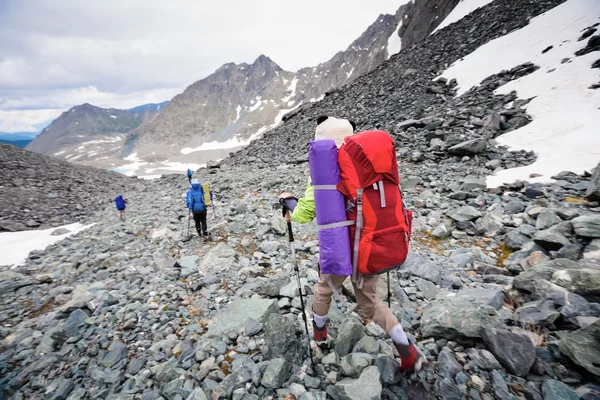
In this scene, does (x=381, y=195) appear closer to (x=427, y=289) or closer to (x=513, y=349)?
(x=513, y=349)

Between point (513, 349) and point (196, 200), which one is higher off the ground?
point (196, 200)

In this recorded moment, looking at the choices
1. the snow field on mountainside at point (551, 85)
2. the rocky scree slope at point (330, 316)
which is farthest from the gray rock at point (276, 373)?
the snow field on mountainside at point (551, 85)

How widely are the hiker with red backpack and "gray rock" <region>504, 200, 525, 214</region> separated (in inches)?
230

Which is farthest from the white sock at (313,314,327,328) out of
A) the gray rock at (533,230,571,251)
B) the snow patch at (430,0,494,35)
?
the snow patch at (430,0,494,35)

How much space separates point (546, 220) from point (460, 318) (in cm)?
417

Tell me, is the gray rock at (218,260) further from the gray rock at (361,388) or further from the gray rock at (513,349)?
the gray rock at (513,349)

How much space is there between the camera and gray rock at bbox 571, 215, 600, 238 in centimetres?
423

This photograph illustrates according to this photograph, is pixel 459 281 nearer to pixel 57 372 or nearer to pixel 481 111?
pixel 57 372

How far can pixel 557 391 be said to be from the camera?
218 cm

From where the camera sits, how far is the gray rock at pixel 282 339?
10.6 ft

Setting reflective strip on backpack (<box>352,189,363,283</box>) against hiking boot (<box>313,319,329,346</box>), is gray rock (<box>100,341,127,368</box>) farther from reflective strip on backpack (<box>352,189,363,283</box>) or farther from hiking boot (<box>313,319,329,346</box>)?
reflective strip on backpack (<box>352,189,363,283</box>)

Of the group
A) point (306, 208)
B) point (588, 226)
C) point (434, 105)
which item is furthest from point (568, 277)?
point (434, 105)

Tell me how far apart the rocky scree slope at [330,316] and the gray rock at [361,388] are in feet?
0.04

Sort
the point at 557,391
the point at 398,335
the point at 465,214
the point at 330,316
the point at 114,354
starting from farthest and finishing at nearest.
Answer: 1. the point at 465,214
2. the point at 330,316
3. the point at 114,354
4. the point at 398,335
5. the point at 557,391
